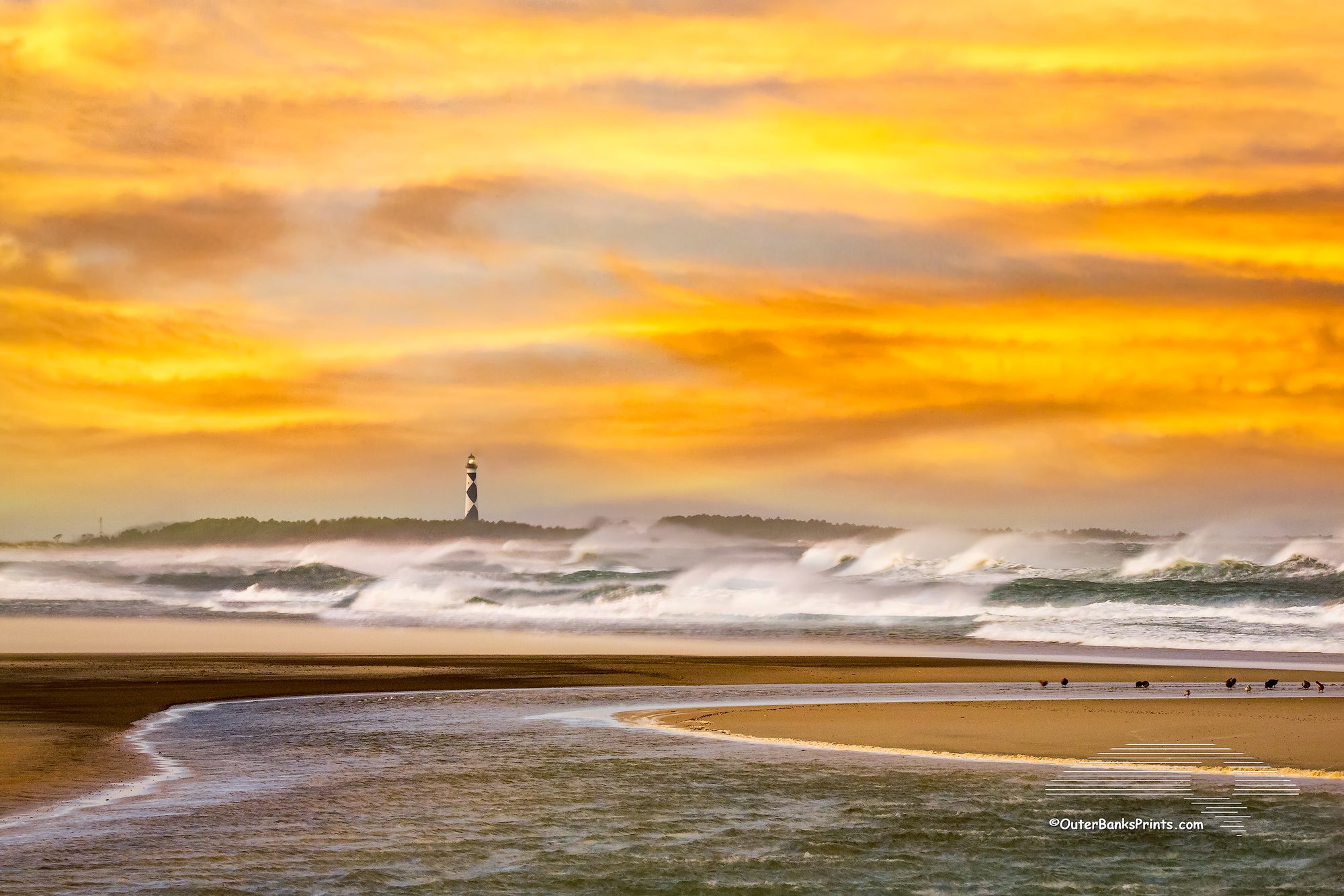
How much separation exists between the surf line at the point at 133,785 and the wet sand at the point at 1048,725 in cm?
592

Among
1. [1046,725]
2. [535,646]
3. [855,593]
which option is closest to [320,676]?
[535,646]

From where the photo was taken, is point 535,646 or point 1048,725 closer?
point 1048,725

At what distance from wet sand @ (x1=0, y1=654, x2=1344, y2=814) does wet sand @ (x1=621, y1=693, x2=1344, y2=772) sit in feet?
1.29

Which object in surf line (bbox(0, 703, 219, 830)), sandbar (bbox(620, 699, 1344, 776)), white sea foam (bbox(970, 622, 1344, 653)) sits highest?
surf line (bbox(0, 703, 219, 830))

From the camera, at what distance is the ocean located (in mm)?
40812

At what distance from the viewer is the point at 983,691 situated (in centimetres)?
2258

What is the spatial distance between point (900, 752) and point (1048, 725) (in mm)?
3065

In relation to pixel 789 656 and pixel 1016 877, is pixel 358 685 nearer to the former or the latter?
pixel 789 656

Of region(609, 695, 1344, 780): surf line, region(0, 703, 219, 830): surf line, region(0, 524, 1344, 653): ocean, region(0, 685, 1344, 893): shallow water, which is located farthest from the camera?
region(0, 524, 1344, 653): ocean

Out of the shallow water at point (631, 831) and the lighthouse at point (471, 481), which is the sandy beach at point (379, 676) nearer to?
the shallow water at point (631, 831)

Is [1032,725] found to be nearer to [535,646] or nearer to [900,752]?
[900,752]

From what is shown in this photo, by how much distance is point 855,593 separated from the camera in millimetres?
55031

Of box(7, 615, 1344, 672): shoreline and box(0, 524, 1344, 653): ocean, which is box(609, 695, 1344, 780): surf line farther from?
box(0, 524, 1344, 653): ocean

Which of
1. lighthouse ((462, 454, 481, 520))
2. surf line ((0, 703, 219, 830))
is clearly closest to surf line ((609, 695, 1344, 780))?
surf line ((0, 703, 219, 830))
